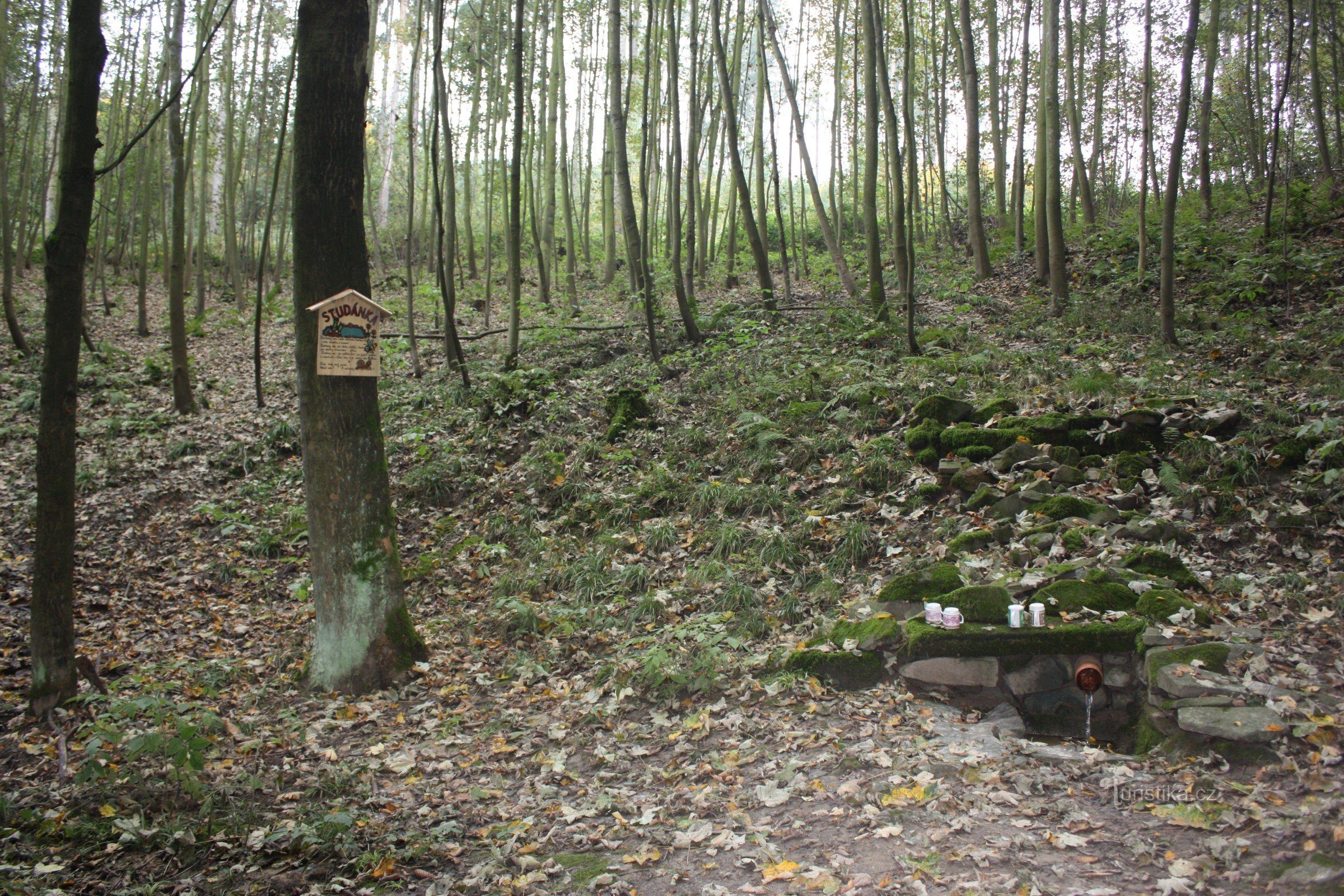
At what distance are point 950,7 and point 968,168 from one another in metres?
A: 6.24

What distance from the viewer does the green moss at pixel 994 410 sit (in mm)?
7090

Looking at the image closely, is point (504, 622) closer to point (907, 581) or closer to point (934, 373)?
point (907, 581)

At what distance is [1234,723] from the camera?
10.8 ft

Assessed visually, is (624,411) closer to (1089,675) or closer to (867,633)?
(867,633)

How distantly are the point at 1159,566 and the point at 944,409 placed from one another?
277 cm

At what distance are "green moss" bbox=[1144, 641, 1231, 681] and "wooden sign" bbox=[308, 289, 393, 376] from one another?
5029mm

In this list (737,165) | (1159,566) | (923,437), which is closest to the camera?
(1159,566)

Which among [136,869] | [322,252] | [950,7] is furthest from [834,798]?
[950,7]

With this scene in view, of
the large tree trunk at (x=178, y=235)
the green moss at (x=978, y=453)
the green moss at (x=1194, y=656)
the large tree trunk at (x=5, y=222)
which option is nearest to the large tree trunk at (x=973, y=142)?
the green moss at (x=978, y=453)

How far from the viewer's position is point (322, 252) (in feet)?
15.0

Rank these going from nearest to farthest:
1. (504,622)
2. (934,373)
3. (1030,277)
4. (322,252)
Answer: (322,252), (504,622), (934,373), (1030,277)

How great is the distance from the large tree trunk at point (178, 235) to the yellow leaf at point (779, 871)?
10.9 m

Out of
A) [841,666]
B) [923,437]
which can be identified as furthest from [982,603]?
[923,437]

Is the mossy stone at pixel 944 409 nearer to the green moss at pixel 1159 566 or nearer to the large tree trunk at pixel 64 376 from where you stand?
the green moss at pixel 1159 566
